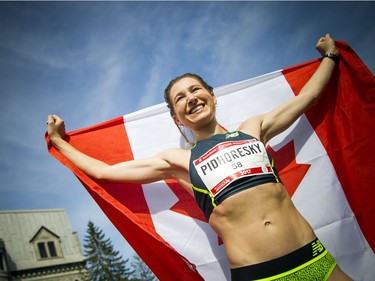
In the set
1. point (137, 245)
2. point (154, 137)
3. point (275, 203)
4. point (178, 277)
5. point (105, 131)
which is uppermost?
point (105, 131)

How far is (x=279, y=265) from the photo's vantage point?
2229 millimetres

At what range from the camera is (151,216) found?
12.4 feet

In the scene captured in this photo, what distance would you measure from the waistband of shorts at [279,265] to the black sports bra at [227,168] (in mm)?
636

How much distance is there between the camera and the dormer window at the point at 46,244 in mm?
24234

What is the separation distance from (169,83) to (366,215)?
3171mm

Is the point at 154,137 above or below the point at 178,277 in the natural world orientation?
above

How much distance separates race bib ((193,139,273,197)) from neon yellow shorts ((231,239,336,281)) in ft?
2.44

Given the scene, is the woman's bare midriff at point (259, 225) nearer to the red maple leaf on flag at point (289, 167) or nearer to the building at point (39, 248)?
the red maple leaf on flag at point (289, 167)

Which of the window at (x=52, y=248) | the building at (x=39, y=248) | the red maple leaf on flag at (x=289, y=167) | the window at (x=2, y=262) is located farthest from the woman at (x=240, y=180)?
the window at (x=52, y=248)

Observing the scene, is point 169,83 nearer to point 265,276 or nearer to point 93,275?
point 265,276

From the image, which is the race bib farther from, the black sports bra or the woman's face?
the woman's face

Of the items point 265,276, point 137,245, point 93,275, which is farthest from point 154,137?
point 93,275

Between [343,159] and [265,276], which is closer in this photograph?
[265,276]

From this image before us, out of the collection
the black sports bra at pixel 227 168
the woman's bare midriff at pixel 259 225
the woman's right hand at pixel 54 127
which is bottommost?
the woman's bare midriff at pixel 259 225
